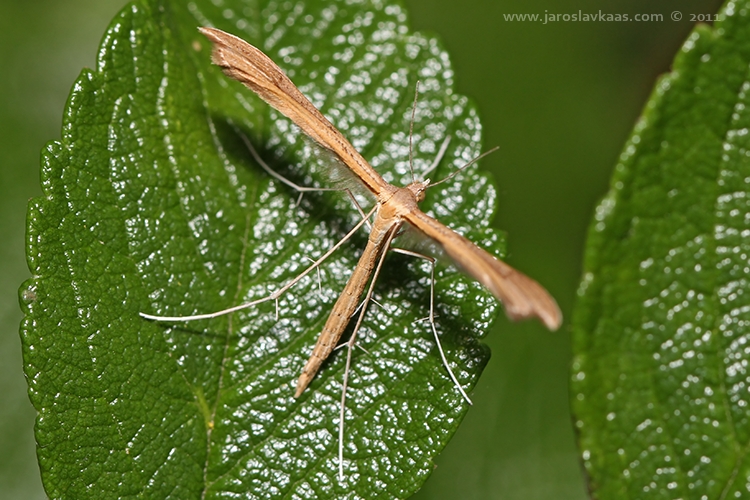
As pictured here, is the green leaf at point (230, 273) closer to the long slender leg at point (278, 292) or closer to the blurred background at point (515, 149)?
the long slender leg at point (278, 292)

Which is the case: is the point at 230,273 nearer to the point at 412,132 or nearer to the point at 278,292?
the point at 278,292

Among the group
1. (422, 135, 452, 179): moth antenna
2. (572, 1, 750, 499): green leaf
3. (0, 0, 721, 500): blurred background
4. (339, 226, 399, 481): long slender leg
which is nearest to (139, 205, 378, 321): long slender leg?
(339, 226, 399, 481): long slender leg

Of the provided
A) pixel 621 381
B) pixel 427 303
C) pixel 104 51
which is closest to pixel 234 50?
pixel 104 51

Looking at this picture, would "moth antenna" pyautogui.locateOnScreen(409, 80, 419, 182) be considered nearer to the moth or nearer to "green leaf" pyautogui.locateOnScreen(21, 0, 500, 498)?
"green leaf" pyautogui.locateOnScreen(21, 0, 500, 498)

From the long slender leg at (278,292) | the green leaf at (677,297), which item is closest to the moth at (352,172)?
the long slender leg at (278,292)

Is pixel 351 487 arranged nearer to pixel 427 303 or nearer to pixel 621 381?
pixel 427 303

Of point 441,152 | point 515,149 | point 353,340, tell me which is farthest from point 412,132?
Result: point 515,149
